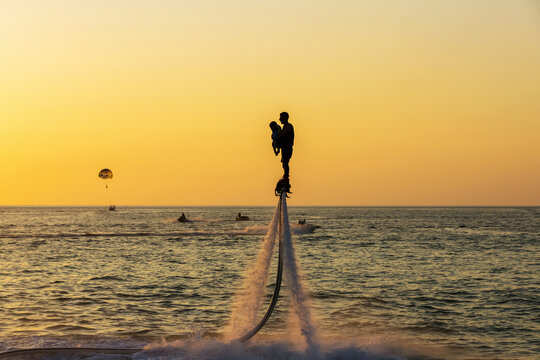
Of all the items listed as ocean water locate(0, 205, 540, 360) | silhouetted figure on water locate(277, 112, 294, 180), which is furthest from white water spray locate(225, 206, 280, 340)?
silhouetted figure on water locate(277, 112, 294, 180)

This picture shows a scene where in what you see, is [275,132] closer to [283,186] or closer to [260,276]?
[283,186]

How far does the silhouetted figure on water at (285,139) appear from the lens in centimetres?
1277

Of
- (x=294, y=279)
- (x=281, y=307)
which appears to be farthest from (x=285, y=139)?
(x=281, y=307)

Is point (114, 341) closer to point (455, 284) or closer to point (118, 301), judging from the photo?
point (118, 301)

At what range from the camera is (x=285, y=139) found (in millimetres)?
12852

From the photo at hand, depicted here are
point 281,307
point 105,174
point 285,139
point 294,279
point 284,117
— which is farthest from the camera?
point 105,174

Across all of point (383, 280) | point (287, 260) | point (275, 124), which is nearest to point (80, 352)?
point (287, 260)

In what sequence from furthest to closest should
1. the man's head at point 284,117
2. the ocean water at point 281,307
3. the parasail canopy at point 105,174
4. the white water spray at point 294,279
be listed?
the parasail canopy at point 105,174, the ocean water at point 281,307, the white water spray at point 294,279, the man's head at point 284,117

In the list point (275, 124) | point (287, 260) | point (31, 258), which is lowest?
point (31, 258)

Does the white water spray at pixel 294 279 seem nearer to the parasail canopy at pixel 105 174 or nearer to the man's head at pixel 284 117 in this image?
the man's head at pixel 284 117

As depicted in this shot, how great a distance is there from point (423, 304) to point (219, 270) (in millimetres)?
17963

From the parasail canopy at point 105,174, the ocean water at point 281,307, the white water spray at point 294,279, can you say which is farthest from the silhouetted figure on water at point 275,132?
the parasail canopy at point 105,174

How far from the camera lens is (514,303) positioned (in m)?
28.2

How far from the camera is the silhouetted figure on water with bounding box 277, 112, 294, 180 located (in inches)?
503
